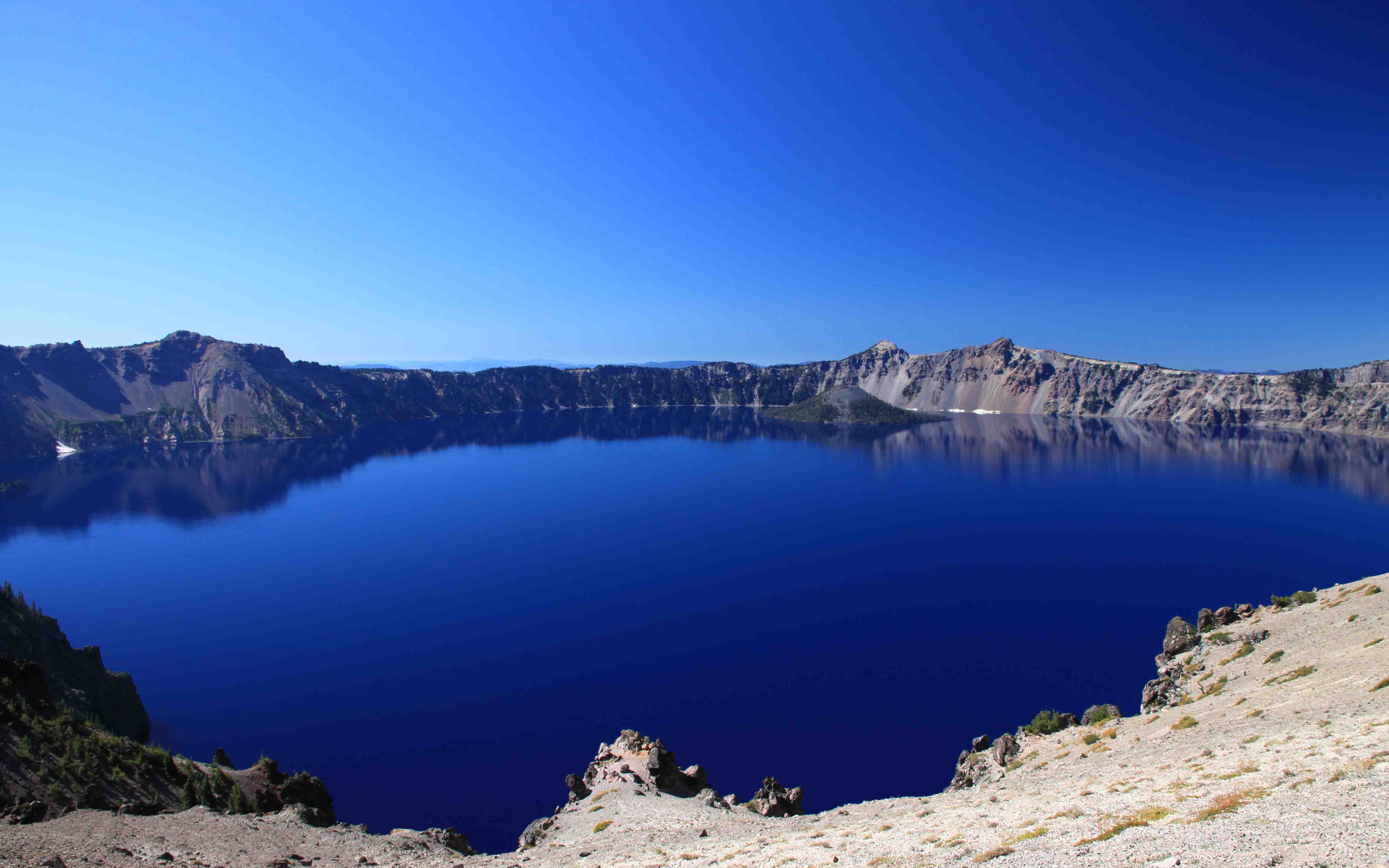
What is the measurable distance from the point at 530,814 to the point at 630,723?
928 centimetres

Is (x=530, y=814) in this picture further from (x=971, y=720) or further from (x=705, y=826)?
(x=971, y=720)

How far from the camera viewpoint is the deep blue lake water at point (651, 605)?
128ft

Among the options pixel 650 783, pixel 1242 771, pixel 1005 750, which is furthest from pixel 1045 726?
pixel 650 783

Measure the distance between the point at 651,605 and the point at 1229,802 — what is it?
51482mm

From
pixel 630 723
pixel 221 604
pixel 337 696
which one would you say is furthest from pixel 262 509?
pixel 630 723

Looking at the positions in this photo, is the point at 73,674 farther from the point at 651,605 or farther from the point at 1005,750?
the point at 1005,750

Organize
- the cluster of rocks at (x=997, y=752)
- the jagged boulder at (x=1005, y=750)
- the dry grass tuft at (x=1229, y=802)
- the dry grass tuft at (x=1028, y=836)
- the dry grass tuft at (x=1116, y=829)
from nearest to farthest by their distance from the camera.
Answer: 1. the dry grass tuft at (x=1229, y=802)
2. the dry grass tuft at (x=1116, y=829)
3. the dry grass tuft at (x=1028, y=836)
4. the cluster of rocks at (x=997, y=752)
5. the jagged boulder at (x=1005, y=750)

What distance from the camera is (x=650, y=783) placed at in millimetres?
28969

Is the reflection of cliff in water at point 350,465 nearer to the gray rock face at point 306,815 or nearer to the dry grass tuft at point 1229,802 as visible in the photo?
the gray rock face at point 306,815

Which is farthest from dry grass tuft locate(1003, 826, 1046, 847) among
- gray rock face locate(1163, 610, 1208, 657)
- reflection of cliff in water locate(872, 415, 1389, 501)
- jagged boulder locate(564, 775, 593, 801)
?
reflection of cliff in water locate(872, 415, 1389, 501)

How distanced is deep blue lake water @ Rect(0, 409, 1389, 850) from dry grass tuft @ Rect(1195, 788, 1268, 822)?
69.2 feet

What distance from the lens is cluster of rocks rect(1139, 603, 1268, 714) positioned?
32188 mm

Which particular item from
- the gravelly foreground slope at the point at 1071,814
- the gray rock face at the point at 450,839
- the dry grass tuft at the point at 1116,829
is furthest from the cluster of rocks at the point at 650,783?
the dry grass tuft at the point at 1116,829

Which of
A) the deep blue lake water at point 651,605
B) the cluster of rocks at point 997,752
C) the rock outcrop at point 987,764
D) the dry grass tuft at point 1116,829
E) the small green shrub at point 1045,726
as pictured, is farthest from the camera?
the deep blue lake water at point 651,605
